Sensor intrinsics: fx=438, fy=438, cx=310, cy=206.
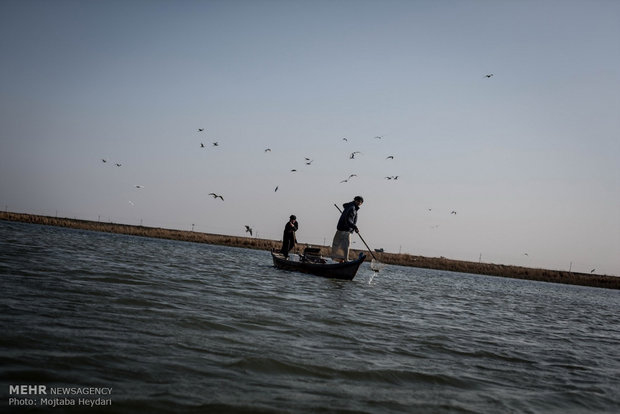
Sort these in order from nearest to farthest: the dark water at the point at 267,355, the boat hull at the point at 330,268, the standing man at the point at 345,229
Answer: the dark water at the point at 267,355 → the standing man at the point at 345,229 → the boat hull at the point at 330,268

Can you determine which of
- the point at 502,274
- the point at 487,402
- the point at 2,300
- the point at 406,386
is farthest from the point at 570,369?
the point at 502,274

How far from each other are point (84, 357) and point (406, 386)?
10.8ft

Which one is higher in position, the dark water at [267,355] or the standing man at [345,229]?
the standing man at [345,229]

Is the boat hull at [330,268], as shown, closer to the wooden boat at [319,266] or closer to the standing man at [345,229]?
the wooden boat at [319,266]

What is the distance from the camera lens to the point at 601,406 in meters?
4.83

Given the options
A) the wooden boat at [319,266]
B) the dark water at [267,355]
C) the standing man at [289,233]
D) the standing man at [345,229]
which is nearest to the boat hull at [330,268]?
the wooden boat at [319,266]

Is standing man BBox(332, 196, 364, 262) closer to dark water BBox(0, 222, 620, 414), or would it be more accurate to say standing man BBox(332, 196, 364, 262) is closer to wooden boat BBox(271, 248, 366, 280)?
wooden boat BBox(271, 248, 366, 280)

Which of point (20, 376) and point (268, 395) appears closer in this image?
point (20, 376)

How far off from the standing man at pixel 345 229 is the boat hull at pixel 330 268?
51cm

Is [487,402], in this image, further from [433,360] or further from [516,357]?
[516,357]

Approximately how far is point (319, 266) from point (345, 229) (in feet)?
6.93

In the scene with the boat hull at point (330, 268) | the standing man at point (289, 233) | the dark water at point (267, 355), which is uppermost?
the standing man at point (289, 233)

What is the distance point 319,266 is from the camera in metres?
17.8

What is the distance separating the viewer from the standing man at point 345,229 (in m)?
16.2
